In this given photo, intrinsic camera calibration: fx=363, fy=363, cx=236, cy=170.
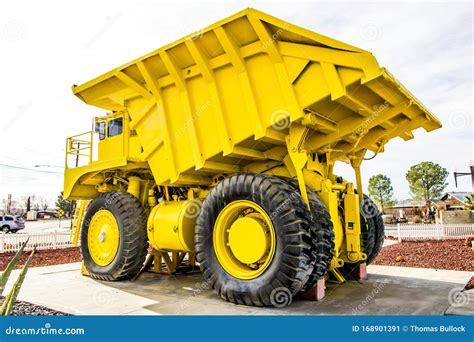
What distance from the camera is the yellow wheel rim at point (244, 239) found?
5.46 m

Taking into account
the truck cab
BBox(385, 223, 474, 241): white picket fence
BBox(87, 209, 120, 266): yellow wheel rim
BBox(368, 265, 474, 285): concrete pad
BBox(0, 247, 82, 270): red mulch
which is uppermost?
the truck cab

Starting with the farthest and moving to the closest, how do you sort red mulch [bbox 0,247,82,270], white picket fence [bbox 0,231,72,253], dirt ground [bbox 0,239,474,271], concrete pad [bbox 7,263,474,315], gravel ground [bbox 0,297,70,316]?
white picket fence [bbox 0,231,72,253] → red mulch [bbox 0,247,82,270] → dirt ground [bbox 0,239,474,271] → concrete pad [bbox 7,263,474,315] → gravel ground [bbox 0,297,70,316]

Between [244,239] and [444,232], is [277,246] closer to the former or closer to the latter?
[244,239]

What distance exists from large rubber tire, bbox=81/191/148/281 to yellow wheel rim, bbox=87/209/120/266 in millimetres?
155

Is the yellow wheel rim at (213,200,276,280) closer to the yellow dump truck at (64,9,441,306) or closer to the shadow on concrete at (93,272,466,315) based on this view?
the yellow dump truck at (64,9,441,306)

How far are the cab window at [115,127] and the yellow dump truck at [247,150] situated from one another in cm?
4

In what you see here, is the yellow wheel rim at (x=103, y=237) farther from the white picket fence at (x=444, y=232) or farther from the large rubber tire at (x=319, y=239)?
the white picket fence at (x=444, y=232)

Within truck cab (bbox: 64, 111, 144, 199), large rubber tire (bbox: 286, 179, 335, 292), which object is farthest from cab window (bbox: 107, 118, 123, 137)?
large rubber tire (bbox: 286, 179, 335, 292)

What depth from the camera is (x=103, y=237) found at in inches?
316

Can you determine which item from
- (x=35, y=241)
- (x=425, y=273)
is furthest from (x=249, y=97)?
(x=35, y=241)

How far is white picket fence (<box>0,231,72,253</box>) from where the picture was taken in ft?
46.1

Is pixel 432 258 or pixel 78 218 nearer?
pixel 78 218

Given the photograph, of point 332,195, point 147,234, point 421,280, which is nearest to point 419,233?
point 421,280

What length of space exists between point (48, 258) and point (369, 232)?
410 inches
